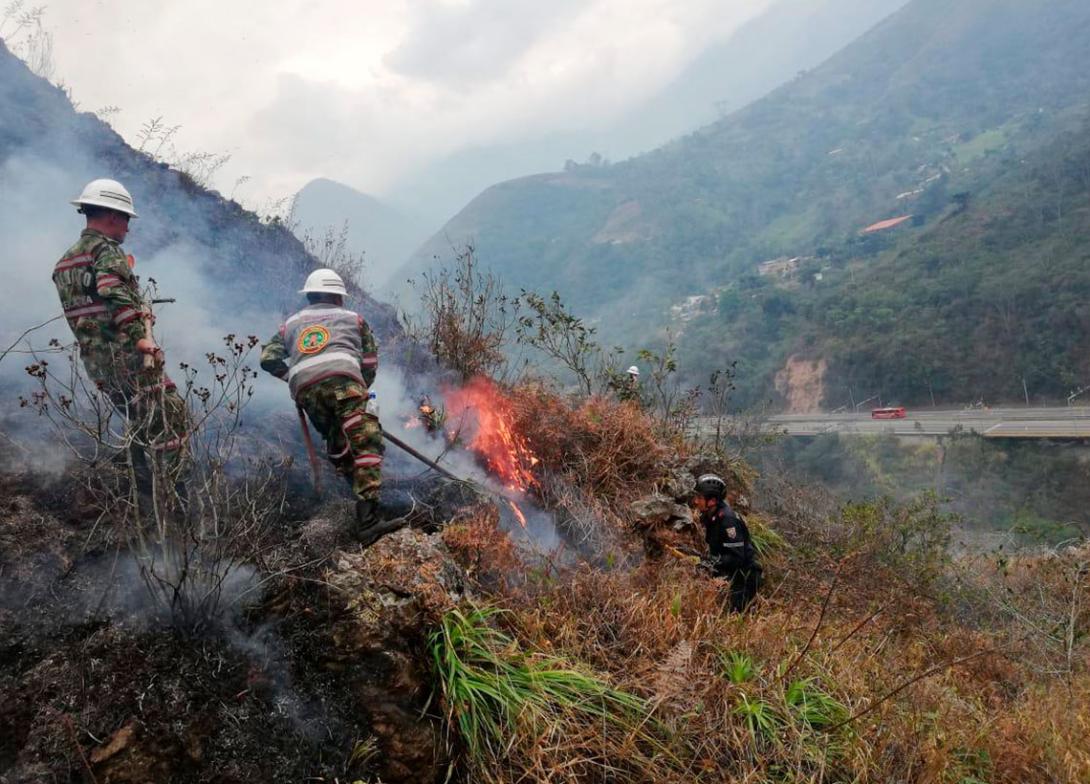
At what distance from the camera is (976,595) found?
25.4 feet

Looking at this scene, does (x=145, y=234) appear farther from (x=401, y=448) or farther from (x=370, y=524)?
(x=370, y=524)

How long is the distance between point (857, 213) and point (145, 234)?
95.1 meters

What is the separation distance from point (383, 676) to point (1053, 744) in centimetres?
377

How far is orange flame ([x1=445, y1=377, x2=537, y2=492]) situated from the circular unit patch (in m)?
1.79

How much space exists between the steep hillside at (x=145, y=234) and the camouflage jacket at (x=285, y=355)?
2.24 meters

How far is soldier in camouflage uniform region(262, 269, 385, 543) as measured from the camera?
159 inches

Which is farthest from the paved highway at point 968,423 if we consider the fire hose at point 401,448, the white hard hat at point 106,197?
the white hard hat at point 106,197

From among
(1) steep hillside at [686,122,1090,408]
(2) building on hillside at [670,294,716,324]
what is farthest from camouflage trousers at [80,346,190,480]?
(2) building on hillside at [670,294,716,324]

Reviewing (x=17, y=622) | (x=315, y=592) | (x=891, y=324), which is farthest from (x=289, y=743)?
(x=891, y=324)

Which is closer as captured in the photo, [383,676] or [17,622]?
[17,622]

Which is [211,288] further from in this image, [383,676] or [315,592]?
[383,676]

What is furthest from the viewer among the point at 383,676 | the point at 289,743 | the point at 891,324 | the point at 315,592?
the point at 891,324

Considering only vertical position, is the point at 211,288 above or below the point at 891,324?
above

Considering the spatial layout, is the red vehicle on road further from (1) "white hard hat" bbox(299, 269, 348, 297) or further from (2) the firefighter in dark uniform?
(1) "white hard hat" bbox(299, 269, 348, 297)
